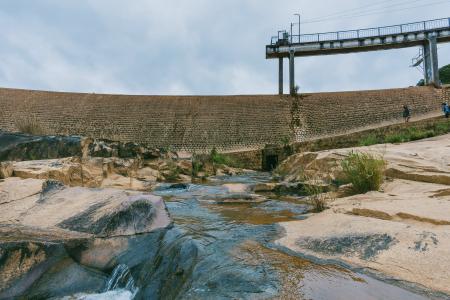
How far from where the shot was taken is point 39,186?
17.6 ft

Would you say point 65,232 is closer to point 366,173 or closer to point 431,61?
point 366,173

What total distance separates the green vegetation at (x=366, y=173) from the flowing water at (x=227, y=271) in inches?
79.4

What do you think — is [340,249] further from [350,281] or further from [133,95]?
[133,95]

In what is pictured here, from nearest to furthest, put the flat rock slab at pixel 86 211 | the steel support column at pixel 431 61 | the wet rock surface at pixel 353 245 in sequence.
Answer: the wet rock surface at pixel 353 245, the flat rock slab at pixel 86 211, the steel support column at pixel 431 61

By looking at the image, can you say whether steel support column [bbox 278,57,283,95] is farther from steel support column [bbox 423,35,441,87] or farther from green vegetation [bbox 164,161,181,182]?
green vegetation [bbox 164,161,181,182]

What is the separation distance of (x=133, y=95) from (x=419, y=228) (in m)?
31.1

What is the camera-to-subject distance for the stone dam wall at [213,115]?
92.7 ft

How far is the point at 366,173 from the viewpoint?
19.0 feet

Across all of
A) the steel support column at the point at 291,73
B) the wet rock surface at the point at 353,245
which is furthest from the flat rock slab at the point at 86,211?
the steel support column at the point at 291,73

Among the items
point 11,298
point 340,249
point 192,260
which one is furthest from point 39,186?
point 340,249

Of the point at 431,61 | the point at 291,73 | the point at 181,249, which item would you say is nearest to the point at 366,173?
the point at 181,249

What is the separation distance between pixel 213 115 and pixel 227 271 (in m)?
27.4

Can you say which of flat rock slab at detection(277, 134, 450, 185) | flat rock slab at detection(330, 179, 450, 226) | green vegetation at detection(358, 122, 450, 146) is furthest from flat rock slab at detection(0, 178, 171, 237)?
green vegetation at detection(358, 122, 450, 146)

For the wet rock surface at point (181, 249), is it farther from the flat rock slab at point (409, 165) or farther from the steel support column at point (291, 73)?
the steel support column at point (291, 73)
